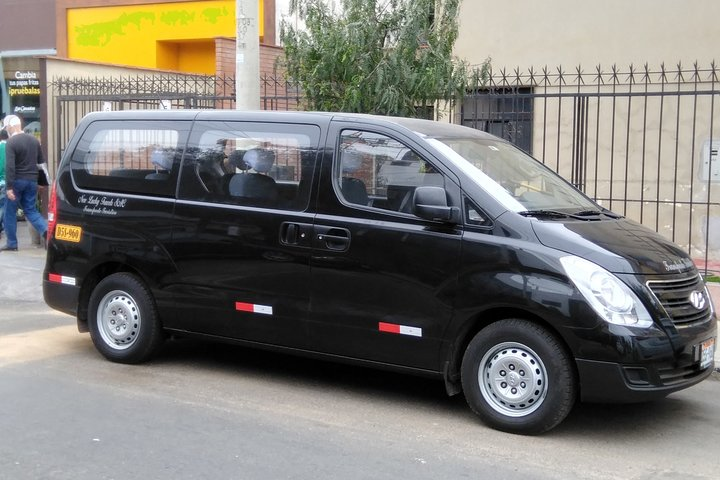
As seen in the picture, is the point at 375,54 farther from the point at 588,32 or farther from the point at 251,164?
the point at 588,32

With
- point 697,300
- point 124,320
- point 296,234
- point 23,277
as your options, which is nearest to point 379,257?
point 296,234

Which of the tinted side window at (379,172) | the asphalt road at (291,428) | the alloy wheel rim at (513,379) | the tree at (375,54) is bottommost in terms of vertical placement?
the asphalt road at (291,428)

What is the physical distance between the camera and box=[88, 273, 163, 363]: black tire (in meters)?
6.96

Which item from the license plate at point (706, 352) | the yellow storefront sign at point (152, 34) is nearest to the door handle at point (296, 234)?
the license plate at point (706, 352)

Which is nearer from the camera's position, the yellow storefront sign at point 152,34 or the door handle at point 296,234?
the door handle at point 296,234

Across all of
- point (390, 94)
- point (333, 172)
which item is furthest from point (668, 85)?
point (333, 172)

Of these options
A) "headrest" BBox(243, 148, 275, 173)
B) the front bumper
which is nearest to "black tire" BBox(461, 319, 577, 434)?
the front bumper

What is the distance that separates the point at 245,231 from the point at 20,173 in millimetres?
6747

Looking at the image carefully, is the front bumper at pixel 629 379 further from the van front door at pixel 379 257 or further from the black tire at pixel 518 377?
the van front door at pixel 379 257

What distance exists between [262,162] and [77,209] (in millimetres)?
1806

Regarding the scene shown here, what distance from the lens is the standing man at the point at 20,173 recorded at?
466 inches

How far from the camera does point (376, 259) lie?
593cm

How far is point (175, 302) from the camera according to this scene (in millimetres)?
6812

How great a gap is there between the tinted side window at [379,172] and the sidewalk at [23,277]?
15.5 ft
